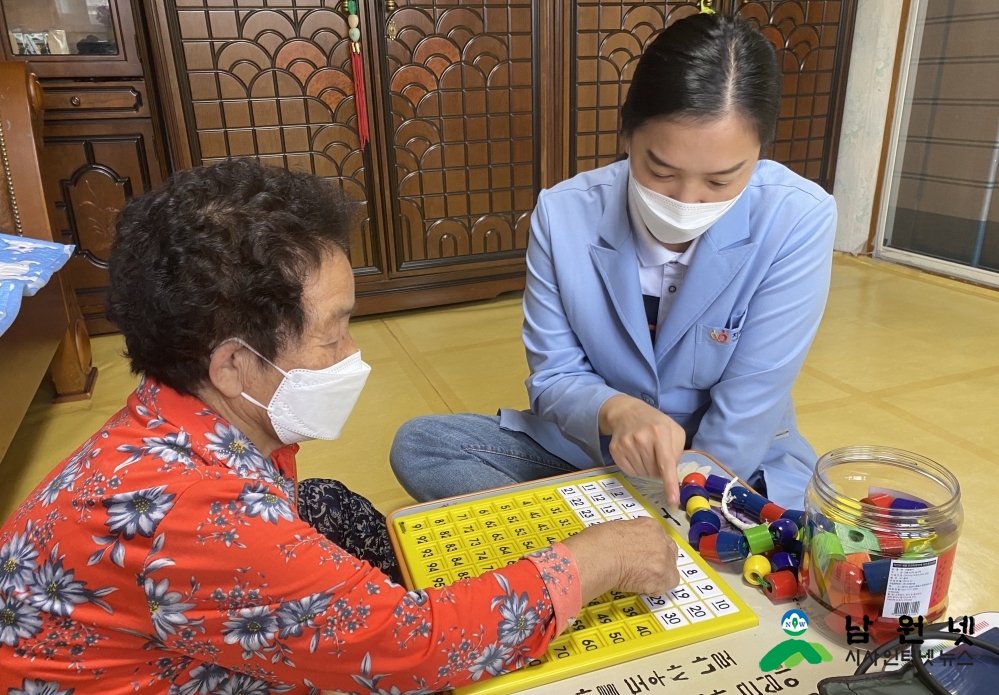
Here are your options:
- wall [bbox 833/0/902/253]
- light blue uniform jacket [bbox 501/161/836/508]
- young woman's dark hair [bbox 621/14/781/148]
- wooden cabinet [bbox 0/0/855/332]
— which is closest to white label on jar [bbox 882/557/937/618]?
light blue uniform jacket [bbox 501/161/836/508]

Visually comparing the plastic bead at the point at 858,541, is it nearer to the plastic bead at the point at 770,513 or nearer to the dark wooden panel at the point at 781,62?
the plastic bead at the point at 770,513

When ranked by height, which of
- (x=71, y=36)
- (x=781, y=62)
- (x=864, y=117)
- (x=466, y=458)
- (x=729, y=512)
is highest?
(x=71, y=36)

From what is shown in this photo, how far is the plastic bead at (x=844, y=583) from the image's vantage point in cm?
59

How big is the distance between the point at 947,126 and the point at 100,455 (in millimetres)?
3451

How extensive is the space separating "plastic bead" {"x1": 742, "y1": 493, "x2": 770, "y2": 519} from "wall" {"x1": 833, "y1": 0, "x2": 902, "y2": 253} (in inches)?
120

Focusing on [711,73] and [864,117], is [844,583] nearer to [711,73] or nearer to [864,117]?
[711,73]

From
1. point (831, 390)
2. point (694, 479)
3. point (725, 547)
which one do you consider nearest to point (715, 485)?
point (694, 479)

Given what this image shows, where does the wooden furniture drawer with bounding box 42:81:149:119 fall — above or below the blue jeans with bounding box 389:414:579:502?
above

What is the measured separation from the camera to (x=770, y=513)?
0.76 metres

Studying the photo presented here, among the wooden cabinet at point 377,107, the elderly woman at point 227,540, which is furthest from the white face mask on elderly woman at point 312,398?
the wooden cabinet at point 377,107

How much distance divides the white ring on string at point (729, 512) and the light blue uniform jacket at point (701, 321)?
0.23 m

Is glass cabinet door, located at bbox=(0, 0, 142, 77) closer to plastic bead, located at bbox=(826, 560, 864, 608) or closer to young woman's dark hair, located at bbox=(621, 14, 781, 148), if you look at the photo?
young woman's dark hair, located at bbox=(621, 14, 781, 148)

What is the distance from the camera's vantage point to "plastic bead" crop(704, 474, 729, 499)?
2.67ft

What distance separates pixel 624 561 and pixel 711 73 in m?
0.60
